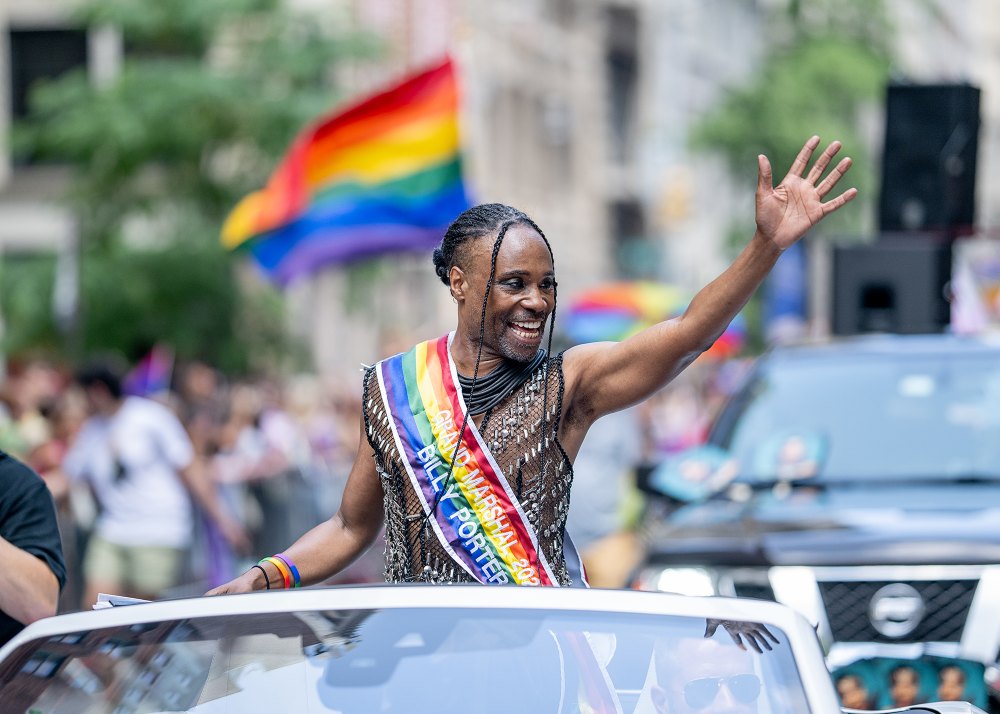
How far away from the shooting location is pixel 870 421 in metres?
7.92

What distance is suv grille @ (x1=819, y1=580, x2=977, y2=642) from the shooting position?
671 cm

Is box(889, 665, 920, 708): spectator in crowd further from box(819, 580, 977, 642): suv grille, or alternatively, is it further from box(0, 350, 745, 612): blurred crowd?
box(0, 350, 745, 612): blurred crowd

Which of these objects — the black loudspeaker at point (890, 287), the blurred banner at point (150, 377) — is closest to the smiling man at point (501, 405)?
the black loudspeaker at point (890, 287)

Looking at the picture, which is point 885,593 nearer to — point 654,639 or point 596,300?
point 654,639

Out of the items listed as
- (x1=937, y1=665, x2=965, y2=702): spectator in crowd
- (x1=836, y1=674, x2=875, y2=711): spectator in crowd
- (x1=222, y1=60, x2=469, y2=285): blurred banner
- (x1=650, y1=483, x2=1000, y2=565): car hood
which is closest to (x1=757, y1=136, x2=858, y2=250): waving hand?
(x1=937, y1=665, x2=965, y2=702): spectator in crowd

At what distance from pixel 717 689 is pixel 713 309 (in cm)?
84

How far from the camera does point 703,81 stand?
53.1 metres

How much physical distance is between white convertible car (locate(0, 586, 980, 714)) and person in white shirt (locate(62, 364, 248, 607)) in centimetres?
750

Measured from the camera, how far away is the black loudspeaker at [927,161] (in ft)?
41.6

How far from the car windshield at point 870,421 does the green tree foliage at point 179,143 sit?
1271cm

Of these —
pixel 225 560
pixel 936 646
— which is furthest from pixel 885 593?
pixel 225 560

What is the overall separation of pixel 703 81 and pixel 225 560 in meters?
41.8

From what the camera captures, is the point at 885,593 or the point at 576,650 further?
the point at 885,593

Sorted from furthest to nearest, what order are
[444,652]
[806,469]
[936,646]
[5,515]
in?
1. [806,469]
2. [936,646]
3. [5,515]
4. [444,652]
